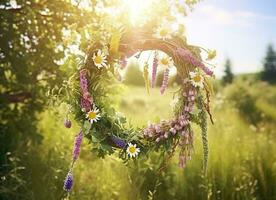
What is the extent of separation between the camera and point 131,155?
469 cm

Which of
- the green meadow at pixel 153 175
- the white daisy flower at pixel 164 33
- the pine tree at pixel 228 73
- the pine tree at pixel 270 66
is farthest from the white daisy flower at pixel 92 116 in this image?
the pine tree at pixel 270 66

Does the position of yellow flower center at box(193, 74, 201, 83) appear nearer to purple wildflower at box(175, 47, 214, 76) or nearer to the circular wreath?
the circular wreath

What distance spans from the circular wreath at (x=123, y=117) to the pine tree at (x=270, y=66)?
5921 cm

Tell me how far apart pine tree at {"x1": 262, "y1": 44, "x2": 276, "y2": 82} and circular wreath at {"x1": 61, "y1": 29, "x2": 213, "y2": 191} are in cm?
5921

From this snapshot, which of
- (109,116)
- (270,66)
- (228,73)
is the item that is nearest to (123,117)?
(109,116)

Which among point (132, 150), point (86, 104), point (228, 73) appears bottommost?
point (132, 150)

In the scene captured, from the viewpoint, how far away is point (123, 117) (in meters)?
4.84

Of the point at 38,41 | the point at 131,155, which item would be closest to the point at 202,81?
the point at 131,155

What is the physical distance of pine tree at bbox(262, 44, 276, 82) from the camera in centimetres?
6325

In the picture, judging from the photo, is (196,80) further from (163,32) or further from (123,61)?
(123,61)

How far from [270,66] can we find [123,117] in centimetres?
6118

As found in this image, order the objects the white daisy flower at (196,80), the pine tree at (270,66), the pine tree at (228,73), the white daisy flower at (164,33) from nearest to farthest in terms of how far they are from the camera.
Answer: the white daisy flower at (196,80) < the white daisy flower at (164,33) < the pine tree at (228,73) < the pine tree at (270,66)

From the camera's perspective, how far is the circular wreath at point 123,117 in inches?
186

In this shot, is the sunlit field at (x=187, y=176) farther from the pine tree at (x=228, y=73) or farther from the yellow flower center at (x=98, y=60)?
the pine tree at (x=228, y=73)
